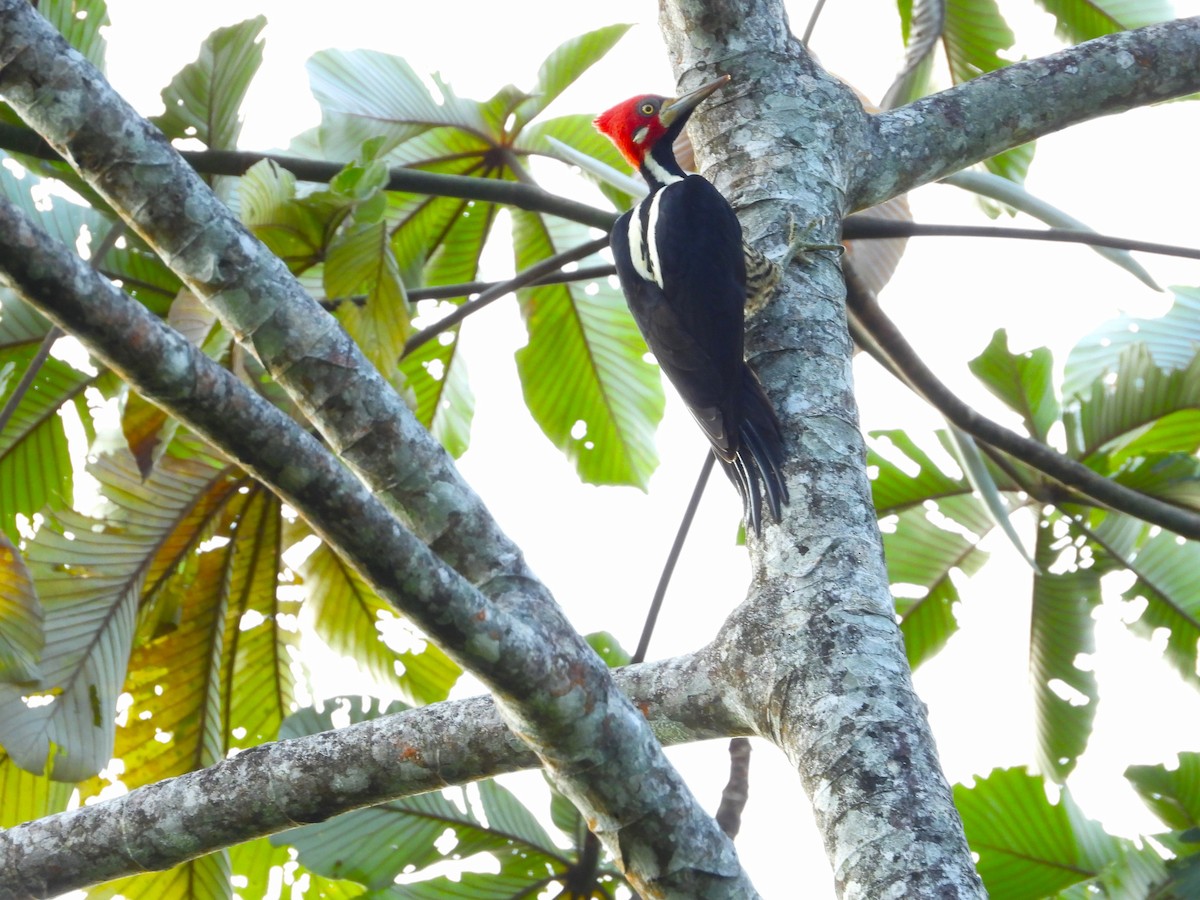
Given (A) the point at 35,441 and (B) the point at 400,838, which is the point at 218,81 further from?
(B) the point at 400,838

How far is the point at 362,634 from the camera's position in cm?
292

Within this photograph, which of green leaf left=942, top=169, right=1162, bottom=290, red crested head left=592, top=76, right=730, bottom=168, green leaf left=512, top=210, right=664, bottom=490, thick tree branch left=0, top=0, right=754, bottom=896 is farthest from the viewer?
green leaf left=512, top=210, right=664, bottom=490

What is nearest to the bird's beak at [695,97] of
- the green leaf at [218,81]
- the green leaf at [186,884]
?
the green leaf at [218,81]

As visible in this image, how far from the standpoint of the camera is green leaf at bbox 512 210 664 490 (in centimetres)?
→ 336

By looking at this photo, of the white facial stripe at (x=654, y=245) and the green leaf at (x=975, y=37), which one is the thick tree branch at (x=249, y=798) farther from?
the green leaf at (x=975, y=37)

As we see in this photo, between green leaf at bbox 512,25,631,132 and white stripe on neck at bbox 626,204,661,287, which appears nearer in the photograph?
white stripe on neck at bbox 626,204,661,287

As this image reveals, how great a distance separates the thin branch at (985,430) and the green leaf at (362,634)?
1.25m

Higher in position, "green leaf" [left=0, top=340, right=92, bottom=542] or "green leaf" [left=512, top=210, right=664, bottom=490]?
"green leaf" [left=512, top=210, right=664, bottom=490]

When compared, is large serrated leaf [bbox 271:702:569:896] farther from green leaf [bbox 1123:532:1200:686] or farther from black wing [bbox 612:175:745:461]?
green leaf [bbox 1123:532:1200:686]

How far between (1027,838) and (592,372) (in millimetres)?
1650

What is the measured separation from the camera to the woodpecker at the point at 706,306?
199cm

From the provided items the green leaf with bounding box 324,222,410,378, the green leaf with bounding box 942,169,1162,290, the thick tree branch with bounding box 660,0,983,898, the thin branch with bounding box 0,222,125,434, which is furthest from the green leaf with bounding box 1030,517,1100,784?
the thin branch with bounding box 0,222,125,434

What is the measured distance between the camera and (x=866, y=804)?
1.33 m

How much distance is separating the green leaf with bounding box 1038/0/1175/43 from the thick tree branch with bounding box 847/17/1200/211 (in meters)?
0.74
